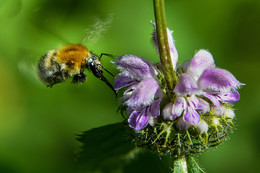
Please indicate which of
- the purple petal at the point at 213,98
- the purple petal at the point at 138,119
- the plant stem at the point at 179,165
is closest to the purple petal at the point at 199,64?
the purple petal at the point at 213,98

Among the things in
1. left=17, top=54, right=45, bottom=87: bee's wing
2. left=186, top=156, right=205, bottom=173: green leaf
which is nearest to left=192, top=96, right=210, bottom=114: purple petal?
left=186, top=156, right=205, bottom=173: green leaf

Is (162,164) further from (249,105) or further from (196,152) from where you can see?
(249,105)

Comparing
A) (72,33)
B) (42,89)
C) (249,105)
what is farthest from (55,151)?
(249,105)

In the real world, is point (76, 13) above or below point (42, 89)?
above

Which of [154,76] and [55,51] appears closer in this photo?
[154,76]

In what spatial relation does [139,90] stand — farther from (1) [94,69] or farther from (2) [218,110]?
(1) [94,69]

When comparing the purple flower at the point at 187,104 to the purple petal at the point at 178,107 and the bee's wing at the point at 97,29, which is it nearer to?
the purple petal at the point at 178,107
